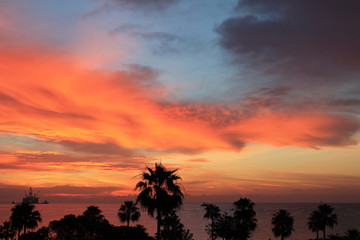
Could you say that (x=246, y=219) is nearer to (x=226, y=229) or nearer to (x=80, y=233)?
(x=226, y=229)

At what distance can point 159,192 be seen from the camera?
3288 cm

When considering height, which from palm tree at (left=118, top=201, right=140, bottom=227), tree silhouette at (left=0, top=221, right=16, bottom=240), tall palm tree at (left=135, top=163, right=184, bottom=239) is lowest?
tree silhouette at (left=0, top=221, right=16, bottom=240)

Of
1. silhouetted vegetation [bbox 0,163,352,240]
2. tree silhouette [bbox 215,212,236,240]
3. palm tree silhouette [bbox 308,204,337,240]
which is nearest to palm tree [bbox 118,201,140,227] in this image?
silhouetted vegetation [bbox 0,163,352,240]

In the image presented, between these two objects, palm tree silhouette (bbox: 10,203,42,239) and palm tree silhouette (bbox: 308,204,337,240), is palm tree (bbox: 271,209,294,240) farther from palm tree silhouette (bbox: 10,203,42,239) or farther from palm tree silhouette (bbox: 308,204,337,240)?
palm tree silhouette (bbox: 10,203,42,239)

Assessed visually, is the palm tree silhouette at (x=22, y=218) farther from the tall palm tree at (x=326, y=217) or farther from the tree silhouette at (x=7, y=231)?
the tall palm tree at (x=326, y=217)

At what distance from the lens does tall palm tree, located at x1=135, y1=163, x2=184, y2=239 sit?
32.5 metres

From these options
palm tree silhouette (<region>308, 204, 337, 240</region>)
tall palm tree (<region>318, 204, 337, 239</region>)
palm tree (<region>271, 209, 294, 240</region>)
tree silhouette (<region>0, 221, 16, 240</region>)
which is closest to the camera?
tree silhouette (<region>0, 221, 16, 240</region>)

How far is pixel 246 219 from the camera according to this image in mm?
81562

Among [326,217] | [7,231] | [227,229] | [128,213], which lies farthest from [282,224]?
[7,231]

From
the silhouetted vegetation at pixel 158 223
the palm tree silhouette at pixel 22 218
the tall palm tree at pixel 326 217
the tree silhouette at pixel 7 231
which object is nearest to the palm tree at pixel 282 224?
A: the silhouetted vegetation at pixel 158 223

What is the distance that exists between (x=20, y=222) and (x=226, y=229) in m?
46.6

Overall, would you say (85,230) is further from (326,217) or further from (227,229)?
(326,217)

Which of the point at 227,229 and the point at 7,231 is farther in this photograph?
the point at 7,231

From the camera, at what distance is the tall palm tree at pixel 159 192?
1280 inches
